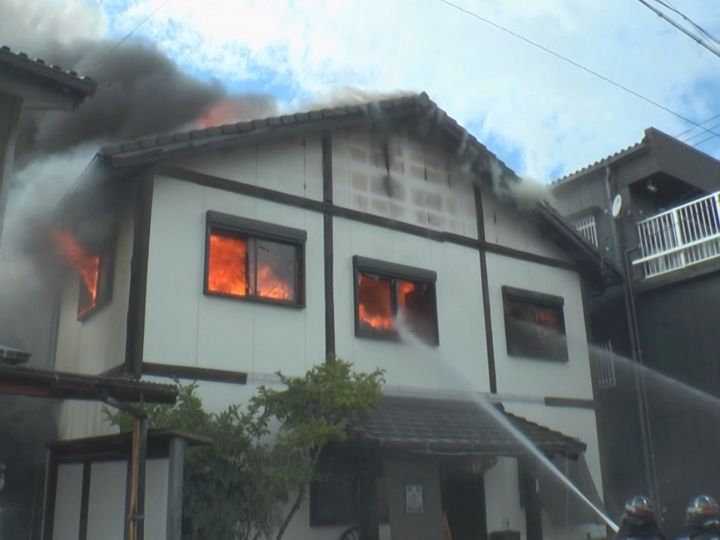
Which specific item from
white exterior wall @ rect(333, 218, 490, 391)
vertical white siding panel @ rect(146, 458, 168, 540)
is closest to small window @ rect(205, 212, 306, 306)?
white exterior wall @ rect(333, 218, 490, 391)

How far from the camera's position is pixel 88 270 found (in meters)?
12.0

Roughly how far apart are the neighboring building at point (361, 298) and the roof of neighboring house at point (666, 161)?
Answer: 2.82 m

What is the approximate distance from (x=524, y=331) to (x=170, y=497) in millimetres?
8790

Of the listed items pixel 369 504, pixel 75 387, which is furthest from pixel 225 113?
pixel 75 387

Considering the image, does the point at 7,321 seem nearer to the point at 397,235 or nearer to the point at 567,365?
the point at 397,235

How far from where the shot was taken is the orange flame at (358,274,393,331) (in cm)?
1255

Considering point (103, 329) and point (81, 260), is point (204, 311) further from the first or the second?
point (81, 260)

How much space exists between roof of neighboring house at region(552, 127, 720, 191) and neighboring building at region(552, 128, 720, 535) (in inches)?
1.2

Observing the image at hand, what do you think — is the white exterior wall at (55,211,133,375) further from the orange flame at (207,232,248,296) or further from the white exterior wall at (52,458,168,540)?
the white exterior wall at (52,458,168,540)

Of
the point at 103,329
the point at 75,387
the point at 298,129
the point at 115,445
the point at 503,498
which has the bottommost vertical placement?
the point at 503,498

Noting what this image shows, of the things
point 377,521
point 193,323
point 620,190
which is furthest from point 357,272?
point 620,190

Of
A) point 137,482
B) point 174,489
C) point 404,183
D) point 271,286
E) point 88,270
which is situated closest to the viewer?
point 137,482

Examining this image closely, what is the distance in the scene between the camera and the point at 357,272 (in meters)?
12.4

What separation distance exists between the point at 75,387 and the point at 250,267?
468 centimetres
